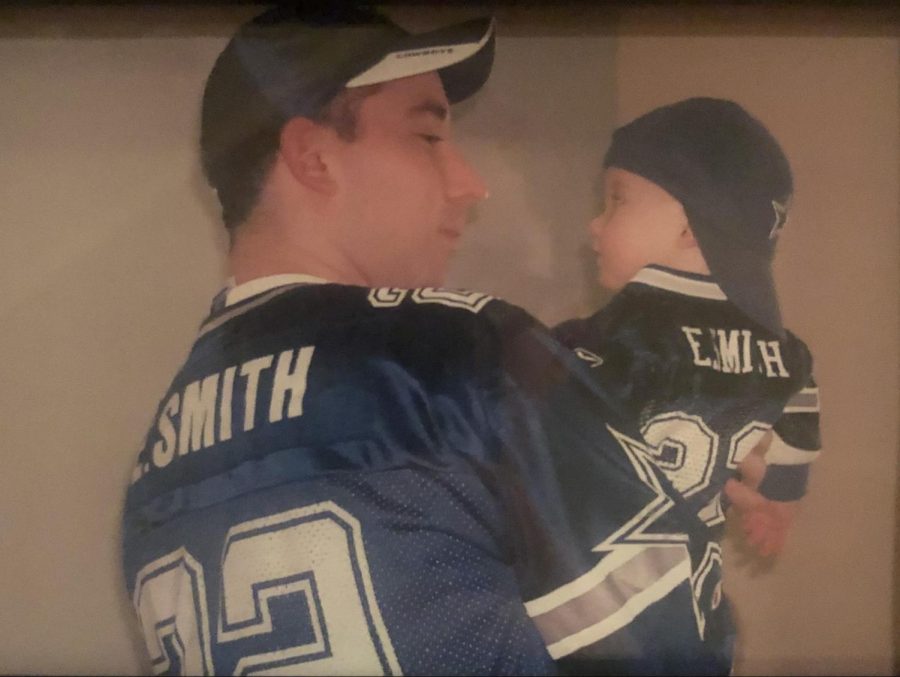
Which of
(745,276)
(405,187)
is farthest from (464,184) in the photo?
(745,276)

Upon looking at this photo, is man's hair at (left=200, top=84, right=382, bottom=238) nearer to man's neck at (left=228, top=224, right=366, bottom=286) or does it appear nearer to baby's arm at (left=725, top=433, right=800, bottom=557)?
man's neck at (left=228, top=224, right=366, bottom=286)

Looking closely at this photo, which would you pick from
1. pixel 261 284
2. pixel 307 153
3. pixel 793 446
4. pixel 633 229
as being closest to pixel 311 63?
pixel 307 153

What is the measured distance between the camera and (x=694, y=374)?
28.2 inches

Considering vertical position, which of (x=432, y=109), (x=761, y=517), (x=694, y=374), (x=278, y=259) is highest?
(x=432, y=109)

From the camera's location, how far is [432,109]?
29.7 inches

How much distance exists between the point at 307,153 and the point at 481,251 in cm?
18

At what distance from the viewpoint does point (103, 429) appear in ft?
2.51

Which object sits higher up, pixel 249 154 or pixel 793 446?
pixel 249 154

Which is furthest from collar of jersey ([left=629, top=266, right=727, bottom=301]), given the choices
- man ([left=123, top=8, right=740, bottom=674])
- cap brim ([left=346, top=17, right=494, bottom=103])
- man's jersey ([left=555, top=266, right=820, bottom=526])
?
cap brim ([left=346, top=17, right=494, bottom=103])

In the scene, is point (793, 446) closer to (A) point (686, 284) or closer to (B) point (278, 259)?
(A) point (686, 284)

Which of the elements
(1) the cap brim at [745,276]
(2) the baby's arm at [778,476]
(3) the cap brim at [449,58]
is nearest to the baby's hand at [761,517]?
(2) the baby's arm at [778,476]

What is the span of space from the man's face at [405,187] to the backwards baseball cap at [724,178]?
0.49ft

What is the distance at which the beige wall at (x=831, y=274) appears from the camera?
0.76 metres

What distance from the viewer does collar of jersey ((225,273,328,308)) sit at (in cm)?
74
